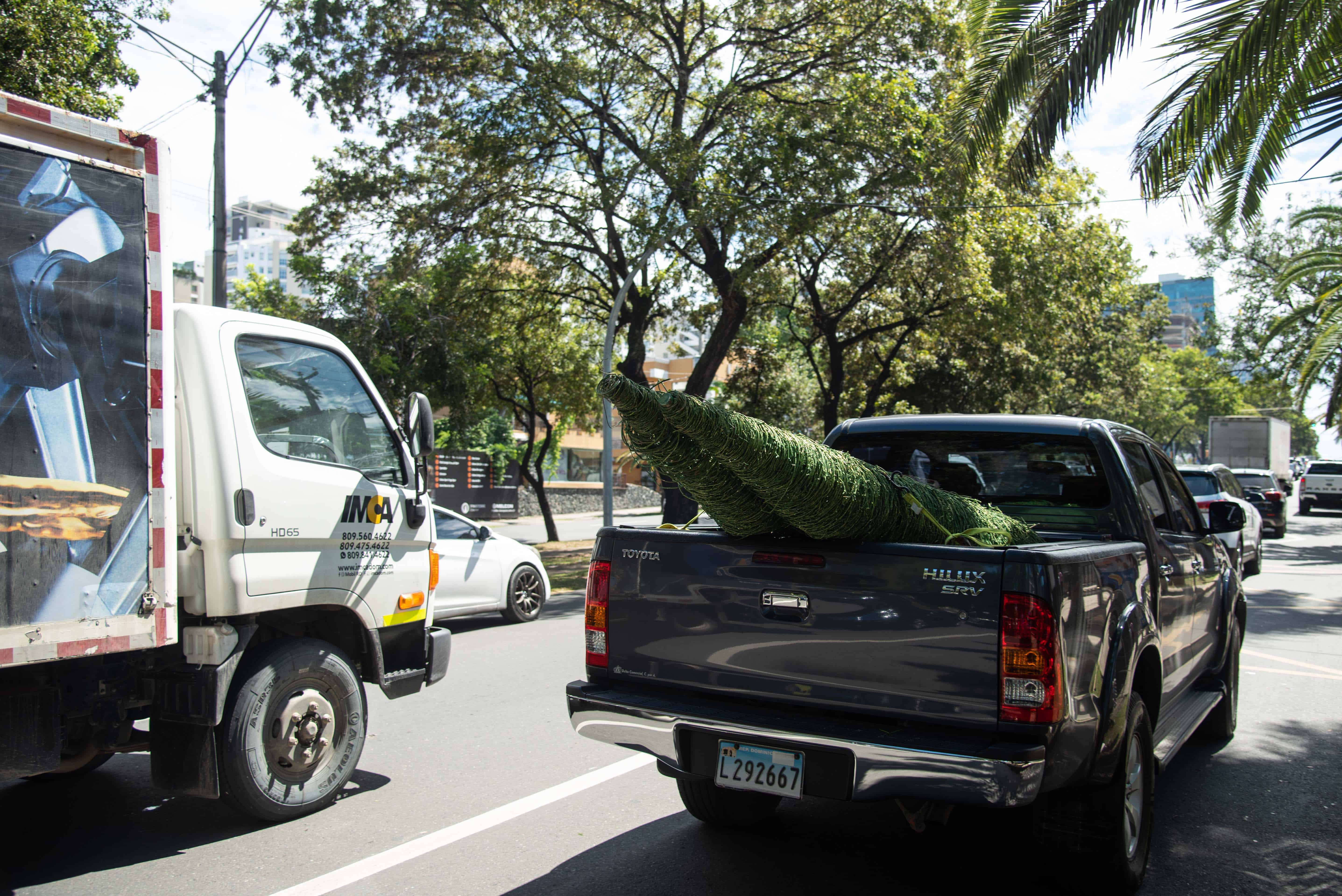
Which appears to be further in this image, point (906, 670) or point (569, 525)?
point (569, 525)

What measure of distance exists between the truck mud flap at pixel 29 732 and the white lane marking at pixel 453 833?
3.41 ft

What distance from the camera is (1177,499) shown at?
17.6 feet

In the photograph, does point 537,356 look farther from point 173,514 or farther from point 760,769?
point 760,769

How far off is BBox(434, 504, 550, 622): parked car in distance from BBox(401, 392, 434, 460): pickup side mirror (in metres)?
4.16

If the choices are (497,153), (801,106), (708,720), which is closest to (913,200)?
(801,106)

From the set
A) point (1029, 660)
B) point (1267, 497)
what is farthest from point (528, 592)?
point (1267, 497)

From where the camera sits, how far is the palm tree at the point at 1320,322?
14992 mm

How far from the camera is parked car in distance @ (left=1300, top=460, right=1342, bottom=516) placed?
32250 mm

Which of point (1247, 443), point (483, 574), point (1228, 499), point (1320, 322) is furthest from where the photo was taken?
point (1247, 443)

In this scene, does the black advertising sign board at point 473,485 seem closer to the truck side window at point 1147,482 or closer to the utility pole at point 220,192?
the utility pole at point 220,192

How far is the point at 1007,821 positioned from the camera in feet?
14.5

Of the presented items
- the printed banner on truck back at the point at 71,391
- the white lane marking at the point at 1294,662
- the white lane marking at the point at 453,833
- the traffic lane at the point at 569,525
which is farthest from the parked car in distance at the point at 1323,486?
the printed banner on truck back at the point at 71,391

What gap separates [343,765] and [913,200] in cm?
1283

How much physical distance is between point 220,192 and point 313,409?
9.07 m
